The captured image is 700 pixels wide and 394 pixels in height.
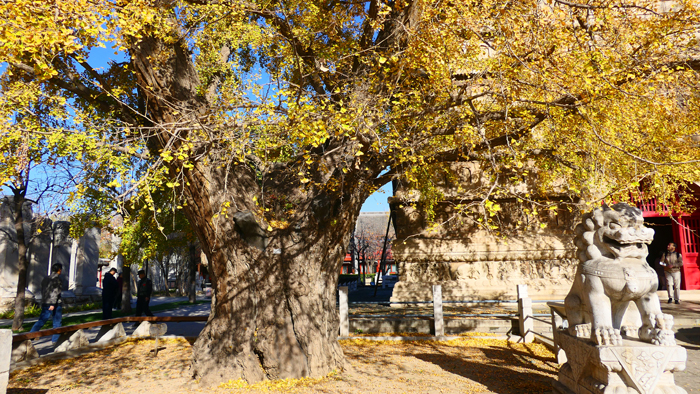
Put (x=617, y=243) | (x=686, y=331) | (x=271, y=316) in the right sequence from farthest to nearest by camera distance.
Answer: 1. (x=686, y=331)
2. (x=271, y=316)
3. (x=617, y=243)

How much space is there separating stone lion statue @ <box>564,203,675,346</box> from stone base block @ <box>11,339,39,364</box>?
9188 mm

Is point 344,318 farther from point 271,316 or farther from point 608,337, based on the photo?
point 608,337

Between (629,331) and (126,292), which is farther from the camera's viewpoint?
(126,292)

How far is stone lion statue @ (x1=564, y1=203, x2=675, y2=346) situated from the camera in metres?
4.59

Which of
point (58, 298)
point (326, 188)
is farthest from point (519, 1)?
point (58, 298)

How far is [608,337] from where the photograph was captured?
178 inches

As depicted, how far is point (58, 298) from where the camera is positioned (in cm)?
973

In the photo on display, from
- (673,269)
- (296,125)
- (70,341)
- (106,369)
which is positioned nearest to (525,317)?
(673,269)

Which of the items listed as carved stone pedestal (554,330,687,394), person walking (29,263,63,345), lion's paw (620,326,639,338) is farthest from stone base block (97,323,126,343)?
lion's paw (620,326,639,338)

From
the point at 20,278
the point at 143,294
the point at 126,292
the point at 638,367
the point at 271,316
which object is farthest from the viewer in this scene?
the point at 126,292

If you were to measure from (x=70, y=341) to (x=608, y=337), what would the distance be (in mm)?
9651

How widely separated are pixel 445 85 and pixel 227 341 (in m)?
5.59

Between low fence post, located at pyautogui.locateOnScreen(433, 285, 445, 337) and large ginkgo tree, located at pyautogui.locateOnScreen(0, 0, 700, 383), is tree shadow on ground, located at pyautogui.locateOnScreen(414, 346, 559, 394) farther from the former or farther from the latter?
large ginkgo tree, located at pyautogui.locateOnScreen(0, 0, 700, 383)

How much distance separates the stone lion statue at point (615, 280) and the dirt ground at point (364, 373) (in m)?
1.95
